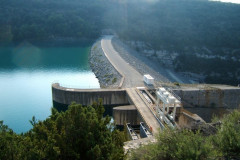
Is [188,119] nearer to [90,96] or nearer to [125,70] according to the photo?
[90,96]

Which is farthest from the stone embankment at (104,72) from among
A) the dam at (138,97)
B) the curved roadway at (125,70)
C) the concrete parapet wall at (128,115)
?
the concrete parapet wall at (128,115)

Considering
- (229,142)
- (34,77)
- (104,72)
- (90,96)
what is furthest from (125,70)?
(229,142)

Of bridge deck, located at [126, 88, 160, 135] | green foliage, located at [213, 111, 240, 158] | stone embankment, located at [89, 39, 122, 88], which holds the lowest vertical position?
bridge deck, located at [126, 88, 160, 135]

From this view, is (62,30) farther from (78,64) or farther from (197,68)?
(197,68)

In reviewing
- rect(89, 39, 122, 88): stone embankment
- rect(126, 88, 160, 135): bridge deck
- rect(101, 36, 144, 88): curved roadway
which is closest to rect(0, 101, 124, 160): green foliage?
rect(126, 88, 160, 135): bridge deck

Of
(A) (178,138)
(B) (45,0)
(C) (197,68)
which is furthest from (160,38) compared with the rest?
(A) (178,138)

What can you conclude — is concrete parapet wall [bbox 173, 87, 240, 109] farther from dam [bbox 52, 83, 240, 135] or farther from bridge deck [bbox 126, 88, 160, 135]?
bridge deck [bbox 126, 88, 160, 135]
